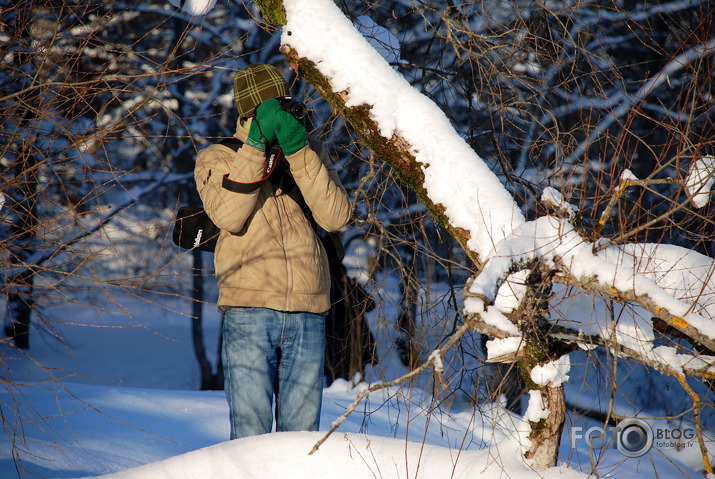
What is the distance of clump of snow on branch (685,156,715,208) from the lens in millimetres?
1664

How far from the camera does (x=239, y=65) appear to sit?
7.95m

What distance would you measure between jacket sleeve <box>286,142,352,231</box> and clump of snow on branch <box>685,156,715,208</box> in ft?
3.85

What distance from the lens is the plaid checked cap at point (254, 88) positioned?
7.22 feet

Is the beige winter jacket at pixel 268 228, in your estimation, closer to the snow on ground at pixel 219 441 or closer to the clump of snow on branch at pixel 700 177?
the snow on ground at pixel 219 441

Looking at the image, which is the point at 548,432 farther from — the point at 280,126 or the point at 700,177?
the point at 280,126

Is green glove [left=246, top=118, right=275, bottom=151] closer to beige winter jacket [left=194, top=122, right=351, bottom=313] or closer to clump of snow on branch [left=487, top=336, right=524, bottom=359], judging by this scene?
beige winter jacket [left=194, top=122, right=351, bottom=313]

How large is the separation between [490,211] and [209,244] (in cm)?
113

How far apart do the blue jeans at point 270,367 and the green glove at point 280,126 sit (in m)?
0.62

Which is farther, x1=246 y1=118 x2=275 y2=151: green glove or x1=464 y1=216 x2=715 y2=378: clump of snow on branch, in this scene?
x1=246 y1=118 x2=275 y2=151: green glove

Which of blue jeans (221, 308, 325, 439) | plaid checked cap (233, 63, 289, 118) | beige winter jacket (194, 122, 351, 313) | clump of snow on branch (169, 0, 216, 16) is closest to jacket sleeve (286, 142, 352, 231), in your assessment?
beige winter jacket (194, 122, 351, 313)

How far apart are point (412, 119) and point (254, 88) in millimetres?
624

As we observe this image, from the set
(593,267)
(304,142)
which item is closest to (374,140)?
(304,142)

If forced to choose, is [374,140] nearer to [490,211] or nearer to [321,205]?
[321,205]

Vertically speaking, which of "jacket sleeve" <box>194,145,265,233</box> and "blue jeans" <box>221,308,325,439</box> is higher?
"jacket sleeve" <box>194,145,265,233</box>
